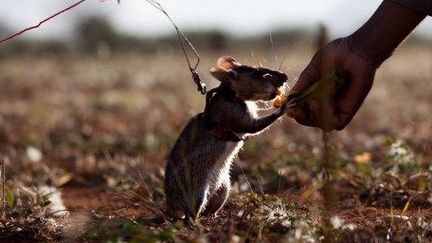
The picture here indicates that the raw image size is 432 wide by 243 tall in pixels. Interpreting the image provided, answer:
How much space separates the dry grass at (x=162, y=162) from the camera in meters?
4.24

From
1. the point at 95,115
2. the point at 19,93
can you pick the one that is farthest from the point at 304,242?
the point at 19,93

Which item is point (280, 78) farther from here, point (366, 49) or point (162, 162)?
point (162, 162)

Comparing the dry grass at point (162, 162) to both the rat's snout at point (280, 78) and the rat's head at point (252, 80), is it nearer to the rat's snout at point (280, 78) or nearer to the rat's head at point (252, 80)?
the rat's head at point (252, 80)

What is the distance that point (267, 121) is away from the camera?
4.74 meters

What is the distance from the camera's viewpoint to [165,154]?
27.1ft

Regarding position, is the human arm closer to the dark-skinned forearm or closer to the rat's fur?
the dark-skinned forearm

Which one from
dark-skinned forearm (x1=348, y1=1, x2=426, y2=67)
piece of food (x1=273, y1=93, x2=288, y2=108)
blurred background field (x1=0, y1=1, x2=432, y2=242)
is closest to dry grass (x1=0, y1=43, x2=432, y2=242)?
blurred background field (x1=0, y1=1, x2=432, y2=242)

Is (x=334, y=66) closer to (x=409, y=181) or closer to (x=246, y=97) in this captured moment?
(x=246, y=97)

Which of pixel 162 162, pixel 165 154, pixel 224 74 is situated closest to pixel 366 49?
pixel 224 74

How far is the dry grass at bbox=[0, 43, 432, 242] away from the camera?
167 inches

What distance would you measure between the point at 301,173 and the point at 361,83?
2.05 metres

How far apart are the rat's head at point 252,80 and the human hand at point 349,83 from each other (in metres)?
0.33

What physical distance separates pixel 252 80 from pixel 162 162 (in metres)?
2.82

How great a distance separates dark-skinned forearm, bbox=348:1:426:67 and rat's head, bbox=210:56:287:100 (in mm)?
702
